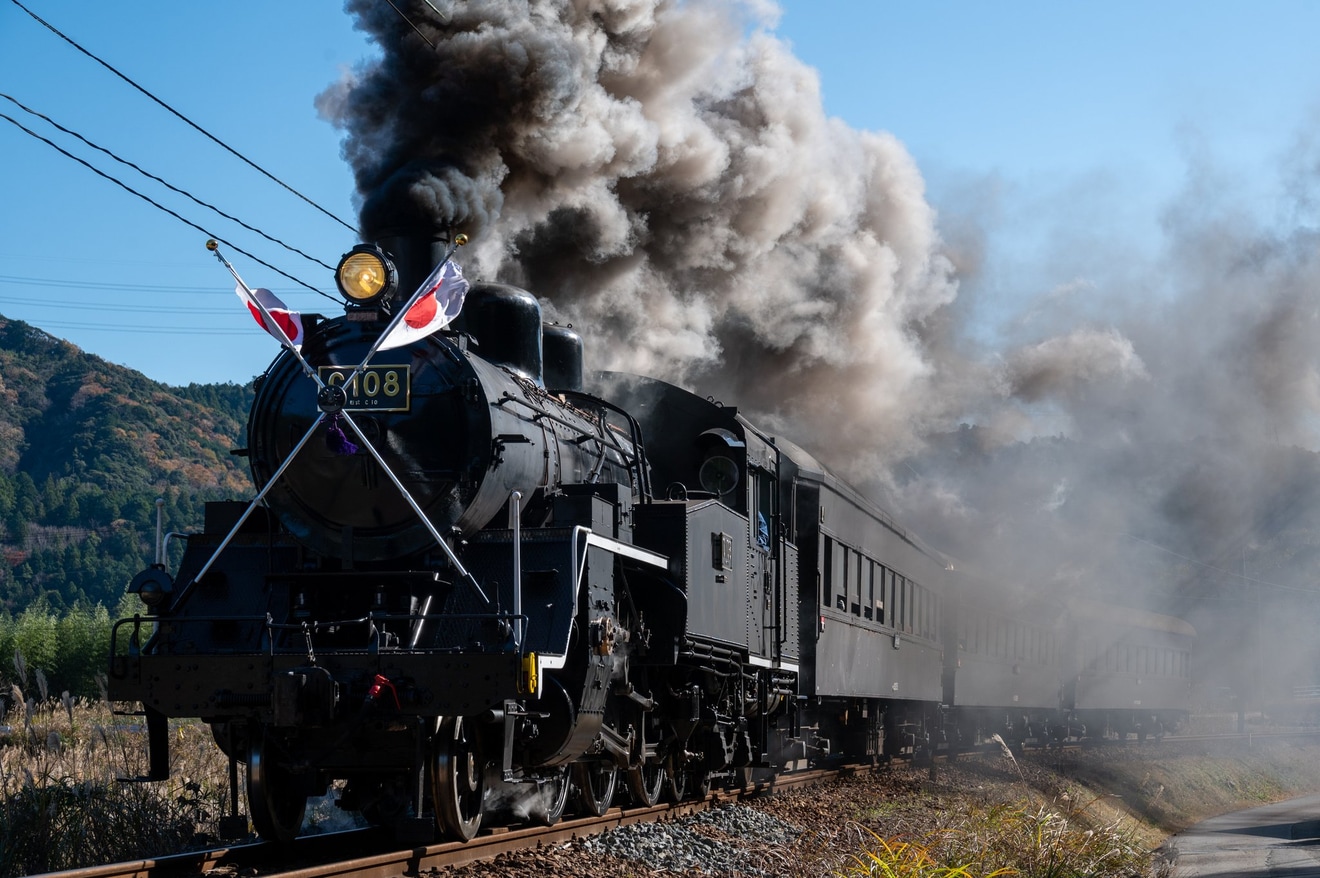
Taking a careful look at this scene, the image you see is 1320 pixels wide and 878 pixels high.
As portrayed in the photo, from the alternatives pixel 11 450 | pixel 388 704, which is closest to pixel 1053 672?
pixel 388 704

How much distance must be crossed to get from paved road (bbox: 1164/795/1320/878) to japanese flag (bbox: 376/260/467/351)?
25.5ft

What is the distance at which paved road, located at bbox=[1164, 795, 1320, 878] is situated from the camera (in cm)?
1201

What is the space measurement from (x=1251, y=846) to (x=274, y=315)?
11.6 m

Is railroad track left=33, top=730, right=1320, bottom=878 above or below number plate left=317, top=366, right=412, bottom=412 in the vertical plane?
below

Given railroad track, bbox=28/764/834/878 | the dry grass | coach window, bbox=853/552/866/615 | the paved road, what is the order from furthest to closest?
coach window, bbox=853/552/866/615 < the paved road < the dry grass < railroad track, bbox=28/764/834/878

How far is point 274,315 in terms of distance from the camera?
8.15 metres

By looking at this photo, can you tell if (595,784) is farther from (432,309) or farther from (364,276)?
(364,276)

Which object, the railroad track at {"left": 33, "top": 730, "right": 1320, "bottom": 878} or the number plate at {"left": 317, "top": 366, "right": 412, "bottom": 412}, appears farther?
the number plate at {"left": 317, "top": 366, "right": 412, "bottom": 412}

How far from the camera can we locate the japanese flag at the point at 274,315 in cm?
813

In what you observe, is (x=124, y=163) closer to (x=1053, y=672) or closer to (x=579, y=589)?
(x=579, y=589)

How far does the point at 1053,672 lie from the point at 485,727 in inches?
848

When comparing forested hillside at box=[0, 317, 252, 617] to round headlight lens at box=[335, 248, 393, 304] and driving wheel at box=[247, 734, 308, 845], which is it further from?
driving wheel at box=[247, 734, 308, 845]

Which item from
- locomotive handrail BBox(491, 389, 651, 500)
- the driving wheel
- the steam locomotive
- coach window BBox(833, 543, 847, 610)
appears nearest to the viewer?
the steam locomotive

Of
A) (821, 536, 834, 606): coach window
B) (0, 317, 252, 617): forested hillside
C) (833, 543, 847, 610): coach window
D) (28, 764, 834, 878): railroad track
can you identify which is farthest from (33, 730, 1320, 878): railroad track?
(0, 317, 252, 617): forested hillside
